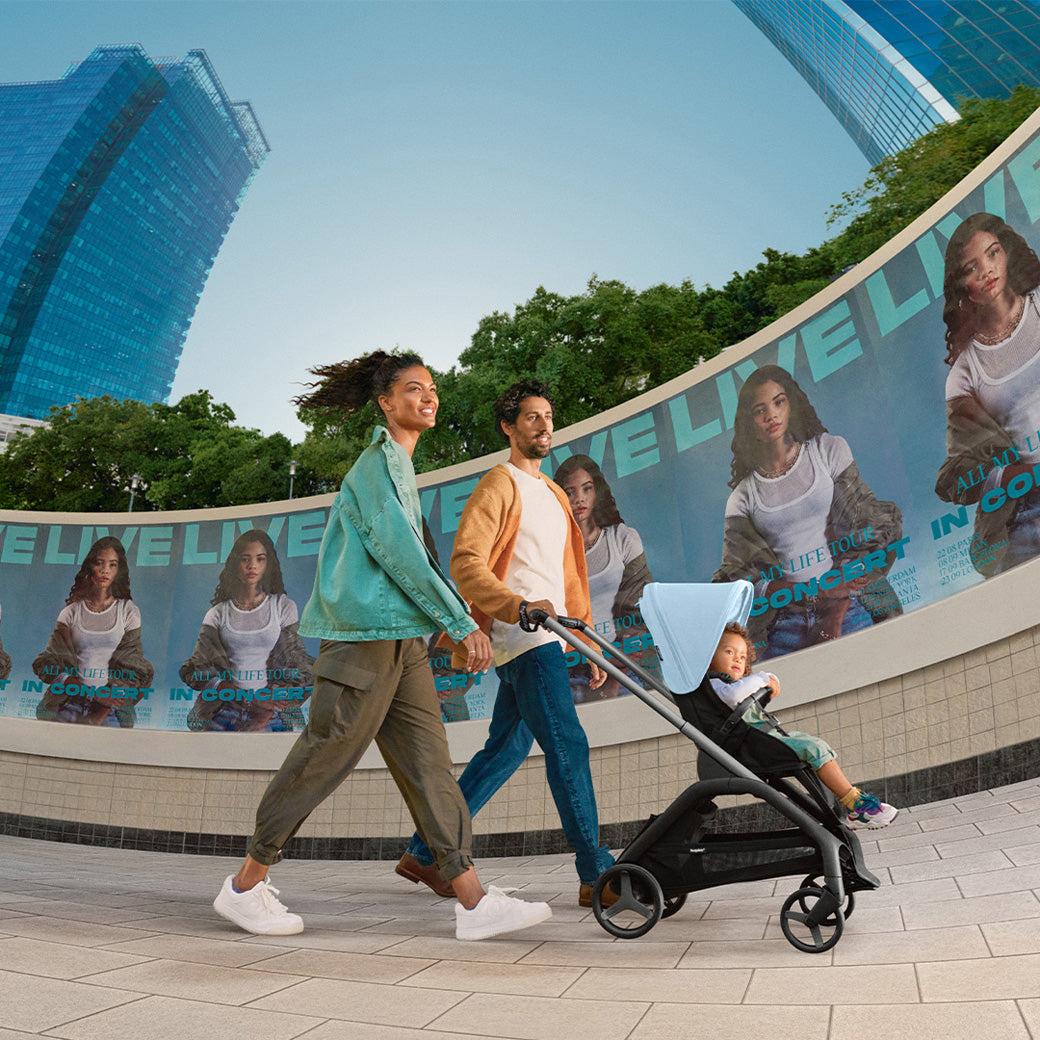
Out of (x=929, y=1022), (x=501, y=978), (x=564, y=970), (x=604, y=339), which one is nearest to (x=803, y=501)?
(x=564, y=970)

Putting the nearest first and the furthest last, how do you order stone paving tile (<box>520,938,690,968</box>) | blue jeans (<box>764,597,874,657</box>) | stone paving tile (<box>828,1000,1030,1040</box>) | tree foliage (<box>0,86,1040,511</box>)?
stone paving tile (<box>828,1000,1030,1040</box>) → stone paving tile (<box>520,938,690,968</box>) → blue jeans (<box>764,597,874,657</box>) → tree foliage (<box>0,86,1040,511</box>)

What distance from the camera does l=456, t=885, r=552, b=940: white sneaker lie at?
2.24 metres

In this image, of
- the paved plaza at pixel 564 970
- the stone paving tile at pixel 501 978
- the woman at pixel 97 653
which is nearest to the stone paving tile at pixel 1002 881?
the paved plaza at pixel 564 970

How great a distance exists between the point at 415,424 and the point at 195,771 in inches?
263

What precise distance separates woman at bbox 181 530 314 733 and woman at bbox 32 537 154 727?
0.79 meters

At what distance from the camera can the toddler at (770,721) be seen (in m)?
2.40

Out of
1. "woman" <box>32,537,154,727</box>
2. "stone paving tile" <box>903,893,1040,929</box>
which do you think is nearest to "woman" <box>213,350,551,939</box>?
"stone paving tile" <box>903,893,1040,929</box>

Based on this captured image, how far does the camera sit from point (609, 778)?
18.2 ft

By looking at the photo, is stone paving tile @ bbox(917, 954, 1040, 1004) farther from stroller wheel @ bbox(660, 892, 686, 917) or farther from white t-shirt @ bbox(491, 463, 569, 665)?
white t-shirt @ bbox(491, 463, 569, 665)

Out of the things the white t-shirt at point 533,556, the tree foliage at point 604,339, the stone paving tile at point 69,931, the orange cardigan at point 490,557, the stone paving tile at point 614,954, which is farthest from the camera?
the tree foliage at point 604,339

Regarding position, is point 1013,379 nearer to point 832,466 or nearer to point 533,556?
point 832,466

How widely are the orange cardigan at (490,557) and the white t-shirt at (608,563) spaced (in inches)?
122

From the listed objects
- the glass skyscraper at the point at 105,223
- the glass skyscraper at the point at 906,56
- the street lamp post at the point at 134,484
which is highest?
the glass skyscraper at the point at 105,223

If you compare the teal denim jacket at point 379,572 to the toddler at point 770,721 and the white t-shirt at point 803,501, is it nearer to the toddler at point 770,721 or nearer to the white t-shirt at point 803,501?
the toddler at point 770,721
